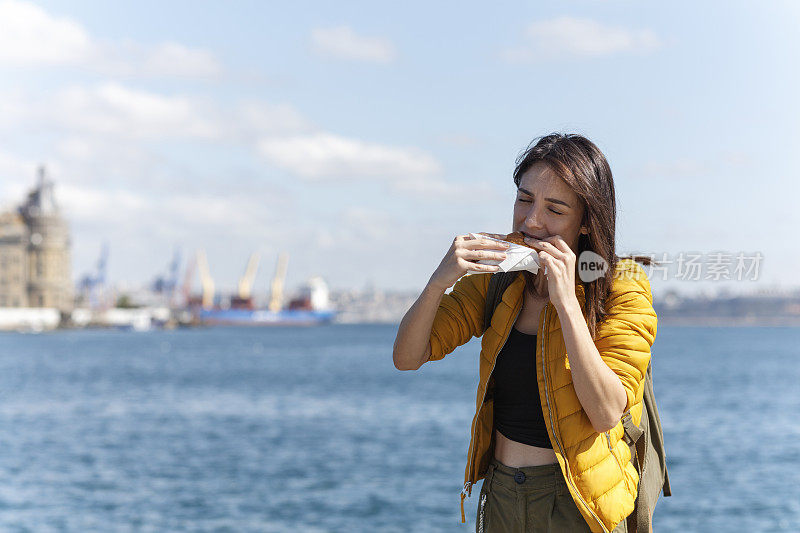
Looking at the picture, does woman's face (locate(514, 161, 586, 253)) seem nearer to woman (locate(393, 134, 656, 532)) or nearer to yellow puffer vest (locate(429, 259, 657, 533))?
woman (locate(393, 134, 656, 532))

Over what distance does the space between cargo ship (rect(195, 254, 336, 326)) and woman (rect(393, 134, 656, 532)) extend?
388ft

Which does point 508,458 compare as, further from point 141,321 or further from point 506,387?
point 141,321

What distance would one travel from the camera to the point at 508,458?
6.50ft

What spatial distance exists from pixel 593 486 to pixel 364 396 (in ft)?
100

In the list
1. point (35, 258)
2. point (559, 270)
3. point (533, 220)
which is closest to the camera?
point (559, 270)

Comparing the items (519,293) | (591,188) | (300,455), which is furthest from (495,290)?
(300,455)

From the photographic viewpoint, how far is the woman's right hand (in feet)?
5.94

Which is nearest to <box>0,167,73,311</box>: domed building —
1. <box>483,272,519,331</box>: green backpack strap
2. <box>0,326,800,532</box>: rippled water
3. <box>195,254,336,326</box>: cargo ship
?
<box>195,254,336,326</box>: cargo ship

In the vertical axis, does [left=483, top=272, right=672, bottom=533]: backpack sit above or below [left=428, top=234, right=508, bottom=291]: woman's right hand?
below

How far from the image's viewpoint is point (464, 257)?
184 centimetres

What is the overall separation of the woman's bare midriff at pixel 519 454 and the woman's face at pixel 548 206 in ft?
1.56

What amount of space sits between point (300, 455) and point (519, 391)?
56.2 ft

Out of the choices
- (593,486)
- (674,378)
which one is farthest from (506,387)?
(674,378)

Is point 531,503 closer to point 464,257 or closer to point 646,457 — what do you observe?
point 646,457
